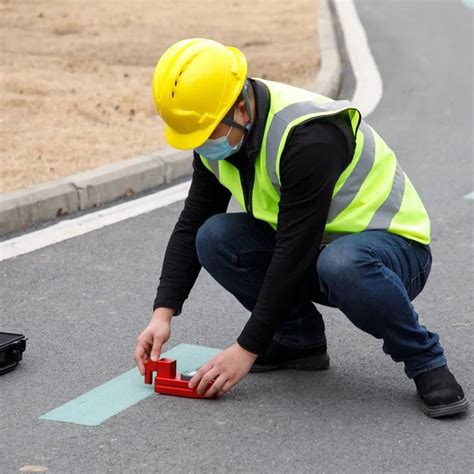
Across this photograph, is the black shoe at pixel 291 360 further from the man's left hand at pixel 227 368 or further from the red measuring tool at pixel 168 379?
the man's left hand at pixel 227 368

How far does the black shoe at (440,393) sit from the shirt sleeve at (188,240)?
90cm

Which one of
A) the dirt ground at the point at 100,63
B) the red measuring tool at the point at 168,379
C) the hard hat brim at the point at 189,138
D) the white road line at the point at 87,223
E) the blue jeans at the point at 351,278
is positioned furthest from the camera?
the dirt ground at the point at 100,63

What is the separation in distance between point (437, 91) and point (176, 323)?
704 centimetres

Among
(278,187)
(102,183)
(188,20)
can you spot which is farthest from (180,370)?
(188,20)

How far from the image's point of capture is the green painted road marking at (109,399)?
13.9 ft

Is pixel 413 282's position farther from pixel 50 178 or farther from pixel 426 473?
pixel 50 178

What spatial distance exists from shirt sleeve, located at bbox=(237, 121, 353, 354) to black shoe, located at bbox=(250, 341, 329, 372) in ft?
2.06

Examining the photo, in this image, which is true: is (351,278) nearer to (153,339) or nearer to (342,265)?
(342,265)

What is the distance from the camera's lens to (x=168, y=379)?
4434 mm

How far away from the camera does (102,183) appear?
24.6 feet

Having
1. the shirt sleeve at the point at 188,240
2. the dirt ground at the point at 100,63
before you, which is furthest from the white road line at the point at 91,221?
the shirt sleeve at the point at 188,240

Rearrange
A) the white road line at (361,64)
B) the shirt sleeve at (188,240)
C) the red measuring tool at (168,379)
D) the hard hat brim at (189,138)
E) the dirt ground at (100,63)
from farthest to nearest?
1. the white road line at (361,64)
2. the dirt ground at (100,63)
3. the shirt sleeve at (188,240)
4. the red measuring tool at (168,379)
5. the hard hat brim at (189,138)

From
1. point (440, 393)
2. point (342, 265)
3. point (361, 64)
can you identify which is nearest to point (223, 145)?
point (342, 265)

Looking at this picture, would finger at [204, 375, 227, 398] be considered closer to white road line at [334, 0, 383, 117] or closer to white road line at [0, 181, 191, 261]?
white road line at [0, 181, 191, 261]
